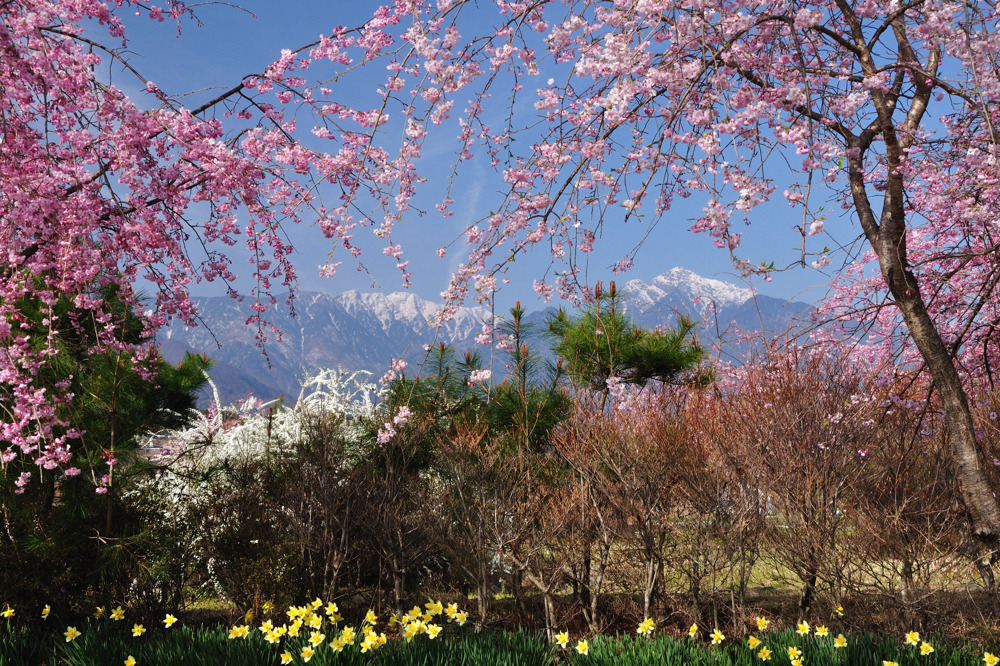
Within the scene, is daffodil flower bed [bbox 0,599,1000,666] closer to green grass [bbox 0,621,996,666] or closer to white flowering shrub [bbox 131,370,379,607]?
green grass [bbox 0,621,996,666]

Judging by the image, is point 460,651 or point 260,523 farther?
point 260,523

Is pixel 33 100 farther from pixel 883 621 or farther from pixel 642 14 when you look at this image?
pixel 883 621

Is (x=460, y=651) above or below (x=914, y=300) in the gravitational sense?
below

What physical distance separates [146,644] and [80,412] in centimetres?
234

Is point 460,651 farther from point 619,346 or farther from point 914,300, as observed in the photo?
point 619,346

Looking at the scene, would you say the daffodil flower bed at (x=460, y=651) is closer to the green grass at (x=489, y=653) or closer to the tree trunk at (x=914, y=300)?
the green grass at (x=489, y=653)

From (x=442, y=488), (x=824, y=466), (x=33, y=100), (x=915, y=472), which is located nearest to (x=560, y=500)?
(x=442, y=488)

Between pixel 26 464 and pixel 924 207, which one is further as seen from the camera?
pixel 924 207

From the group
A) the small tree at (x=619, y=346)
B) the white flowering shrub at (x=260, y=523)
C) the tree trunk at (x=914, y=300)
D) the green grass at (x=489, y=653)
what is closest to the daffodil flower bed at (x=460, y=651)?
the green grass at (x=489, y=653)

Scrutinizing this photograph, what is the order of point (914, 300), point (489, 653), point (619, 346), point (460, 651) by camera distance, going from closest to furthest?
1. point (489, 653)
2. point (460, 651)
3. point (914, 300)
4. point (619, 346)

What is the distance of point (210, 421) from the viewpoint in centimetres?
913

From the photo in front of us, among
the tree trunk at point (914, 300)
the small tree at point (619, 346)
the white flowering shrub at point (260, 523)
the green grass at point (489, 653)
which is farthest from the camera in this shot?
the small tree at point (619, 346)

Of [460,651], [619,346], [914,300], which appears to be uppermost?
[619,346]

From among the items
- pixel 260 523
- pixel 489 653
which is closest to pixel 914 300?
pixel 489 653
